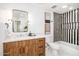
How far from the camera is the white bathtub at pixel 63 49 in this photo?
209cm

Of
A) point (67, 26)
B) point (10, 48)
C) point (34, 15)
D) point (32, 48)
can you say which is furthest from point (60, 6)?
point (10, 48)

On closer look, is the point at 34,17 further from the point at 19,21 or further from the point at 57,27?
the point at 57,27

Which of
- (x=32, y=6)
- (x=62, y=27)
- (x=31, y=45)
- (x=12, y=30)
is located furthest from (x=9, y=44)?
(x=62, y=27)

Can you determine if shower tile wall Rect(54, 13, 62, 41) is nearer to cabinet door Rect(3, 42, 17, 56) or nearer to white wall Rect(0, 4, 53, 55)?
white wall Rect(0, 4, 53, 55)

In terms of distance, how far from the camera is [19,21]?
208 cm

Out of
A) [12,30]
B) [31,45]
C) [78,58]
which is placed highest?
[12,30]

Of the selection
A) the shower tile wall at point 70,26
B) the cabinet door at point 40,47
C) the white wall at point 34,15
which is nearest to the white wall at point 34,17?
the white wall at point 34,15

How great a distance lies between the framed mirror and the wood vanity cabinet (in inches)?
7.9

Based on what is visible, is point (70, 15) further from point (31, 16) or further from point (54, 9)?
point (31, 16)

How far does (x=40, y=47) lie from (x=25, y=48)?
0.24 m

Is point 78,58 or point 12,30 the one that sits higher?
point 12,30

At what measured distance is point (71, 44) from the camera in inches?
82.7

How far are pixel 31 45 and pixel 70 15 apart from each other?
0.77m

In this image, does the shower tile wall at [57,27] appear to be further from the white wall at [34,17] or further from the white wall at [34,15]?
the white wall at [34,15]
